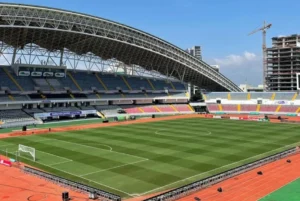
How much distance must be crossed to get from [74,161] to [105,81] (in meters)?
61.1

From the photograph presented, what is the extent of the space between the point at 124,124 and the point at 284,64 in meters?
115

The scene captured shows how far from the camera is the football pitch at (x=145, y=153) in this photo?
2623 centimetres

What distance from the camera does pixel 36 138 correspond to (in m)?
47.0

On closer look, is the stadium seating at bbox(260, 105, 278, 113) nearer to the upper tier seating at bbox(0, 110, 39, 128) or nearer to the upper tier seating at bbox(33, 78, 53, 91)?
the upper tier seating at bbox(33, 78, 53, 91)

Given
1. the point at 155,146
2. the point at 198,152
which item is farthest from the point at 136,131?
the point at 198,152

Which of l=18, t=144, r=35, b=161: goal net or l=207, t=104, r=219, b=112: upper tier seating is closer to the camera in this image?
l=18, t=144, r=35, b=161: goal net

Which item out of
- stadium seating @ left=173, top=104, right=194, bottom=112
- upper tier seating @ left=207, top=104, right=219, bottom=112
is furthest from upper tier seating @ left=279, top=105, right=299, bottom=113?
stadium seating @ left=173, top=104, right=194, bottom=112

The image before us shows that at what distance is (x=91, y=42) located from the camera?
75000mm

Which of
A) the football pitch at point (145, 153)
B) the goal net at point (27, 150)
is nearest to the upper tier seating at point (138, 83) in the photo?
the football pitch at point (145, 153)

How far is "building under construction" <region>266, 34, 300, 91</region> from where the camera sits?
15038 centimetres

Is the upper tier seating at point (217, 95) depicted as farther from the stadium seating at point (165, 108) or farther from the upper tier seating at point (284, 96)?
the stadium seating at point (165, 108)

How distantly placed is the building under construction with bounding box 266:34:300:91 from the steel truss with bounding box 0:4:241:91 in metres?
64.2

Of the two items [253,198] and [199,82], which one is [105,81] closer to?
[199,82]

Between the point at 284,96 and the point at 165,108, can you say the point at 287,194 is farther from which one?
the point at 284,96
